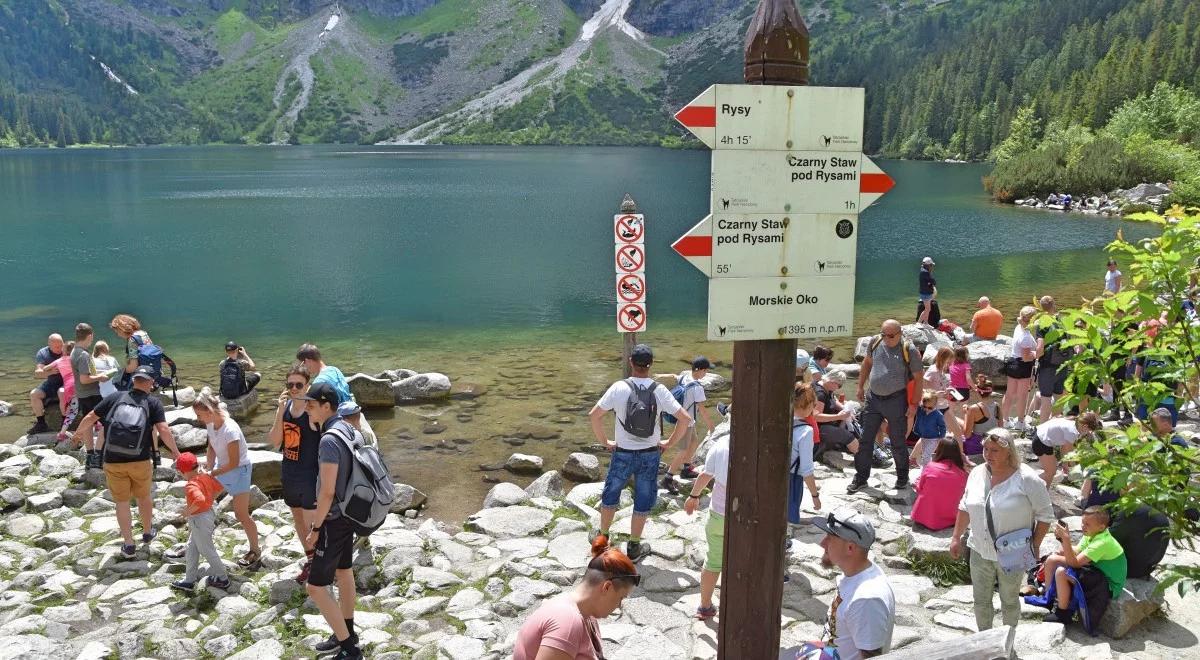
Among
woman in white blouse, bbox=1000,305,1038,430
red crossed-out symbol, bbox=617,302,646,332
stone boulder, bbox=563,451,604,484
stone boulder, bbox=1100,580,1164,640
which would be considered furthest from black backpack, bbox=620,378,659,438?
woman in white blouse, bbox=1000,305,1038,430

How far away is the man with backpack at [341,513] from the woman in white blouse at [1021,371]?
10.5 metres

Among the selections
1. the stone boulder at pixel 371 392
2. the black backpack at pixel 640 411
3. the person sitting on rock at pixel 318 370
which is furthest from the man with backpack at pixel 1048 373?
the stone boulder at pixel 371 392

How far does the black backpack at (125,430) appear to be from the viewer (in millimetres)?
9391

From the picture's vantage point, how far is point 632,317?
450 inches

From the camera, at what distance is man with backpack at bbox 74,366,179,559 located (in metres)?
9.41

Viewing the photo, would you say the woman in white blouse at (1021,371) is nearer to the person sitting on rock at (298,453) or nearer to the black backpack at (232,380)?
the person sitting on rock at (298,453)

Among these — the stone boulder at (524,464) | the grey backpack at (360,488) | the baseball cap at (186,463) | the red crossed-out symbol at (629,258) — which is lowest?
the stone boulder at (524,464)

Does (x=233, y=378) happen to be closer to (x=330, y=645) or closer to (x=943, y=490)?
(x=330, y=645)

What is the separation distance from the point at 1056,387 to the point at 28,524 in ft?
48.2

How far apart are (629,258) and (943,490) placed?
471 centimetres

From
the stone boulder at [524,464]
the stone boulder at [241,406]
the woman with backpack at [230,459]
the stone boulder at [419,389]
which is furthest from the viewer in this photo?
the stone boulder at [419,389]

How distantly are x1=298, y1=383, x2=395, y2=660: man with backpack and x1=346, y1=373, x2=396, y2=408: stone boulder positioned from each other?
11.0 metres

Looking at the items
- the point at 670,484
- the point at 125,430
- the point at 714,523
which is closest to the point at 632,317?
the point at 670,484

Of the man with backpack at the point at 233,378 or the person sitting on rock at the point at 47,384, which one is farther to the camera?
the man with backpack at the point at 233,378
